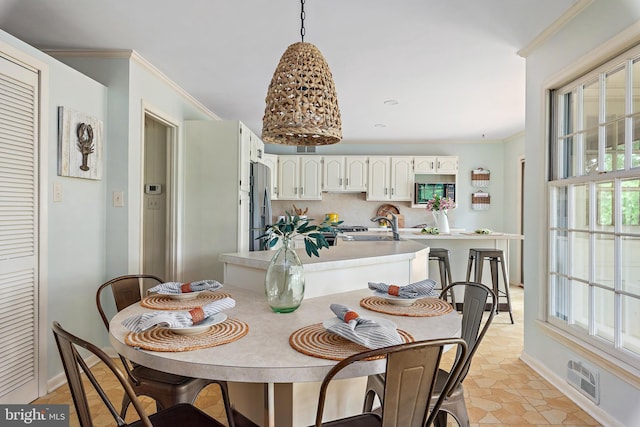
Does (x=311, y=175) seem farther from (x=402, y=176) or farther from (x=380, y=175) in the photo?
(x=402, y=176)

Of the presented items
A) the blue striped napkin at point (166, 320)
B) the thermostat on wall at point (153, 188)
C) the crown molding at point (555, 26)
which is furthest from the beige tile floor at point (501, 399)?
the crown molding at point (555, 26)

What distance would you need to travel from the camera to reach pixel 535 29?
8.58 feet

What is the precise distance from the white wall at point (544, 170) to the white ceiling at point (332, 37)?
174 mm

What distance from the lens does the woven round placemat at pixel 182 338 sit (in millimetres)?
1120

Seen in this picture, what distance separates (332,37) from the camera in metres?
2.75

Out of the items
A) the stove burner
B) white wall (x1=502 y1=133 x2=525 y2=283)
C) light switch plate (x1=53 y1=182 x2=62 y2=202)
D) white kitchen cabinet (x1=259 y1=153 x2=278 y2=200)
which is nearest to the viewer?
light switch plate (x1=53 y1=182 x2=62 y2=202)

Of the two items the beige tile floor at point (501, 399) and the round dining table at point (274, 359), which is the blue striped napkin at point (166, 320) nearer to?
the round dining table at point (274, 359)

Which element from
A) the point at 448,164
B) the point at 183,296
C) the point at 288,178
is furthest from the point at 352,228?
the point at 183,296

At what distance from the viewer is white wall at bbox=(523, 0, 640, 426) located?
6.55 feet

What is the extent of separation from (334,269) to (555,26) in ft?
6.99

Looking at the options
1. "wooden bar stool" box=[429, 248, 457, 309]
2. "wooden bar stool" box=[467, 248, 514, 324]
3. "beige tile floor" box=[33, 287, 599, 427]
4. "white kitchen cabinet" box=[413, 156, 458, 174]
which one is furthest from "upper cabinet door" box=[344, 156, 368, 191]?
"beige tile floor" box=[33, 287, 599, 427]

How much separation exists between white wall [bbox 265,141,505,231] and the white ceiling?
2.50 m

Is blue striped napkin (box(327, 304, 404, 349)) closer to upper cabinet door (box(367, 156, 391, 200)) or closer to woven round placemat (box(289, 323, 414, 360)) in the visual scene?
woven round placemat (box(289, 323, 414, 360))

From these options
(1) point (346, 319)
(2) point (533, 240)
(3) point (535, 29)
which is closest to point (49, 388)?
(1) point (346, 319)
